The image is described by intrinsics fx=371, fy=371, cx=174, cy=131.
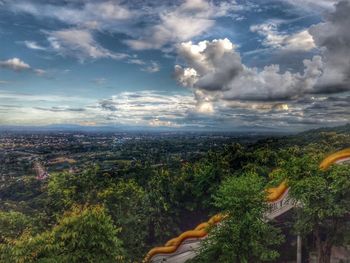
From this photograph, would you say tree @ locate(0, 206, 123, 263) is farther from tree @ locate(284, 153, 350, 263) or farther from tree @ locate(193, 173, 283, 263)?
tree @ locate(284, 153, 350, 263)

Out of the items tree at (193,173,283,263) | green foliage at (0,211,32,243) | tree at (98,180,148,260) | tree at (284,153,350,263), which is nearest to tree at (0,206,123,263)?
green foliage at (0,211,32,243)

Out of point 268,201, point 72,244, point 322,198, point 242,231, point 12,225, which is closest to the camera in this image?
point 72,244

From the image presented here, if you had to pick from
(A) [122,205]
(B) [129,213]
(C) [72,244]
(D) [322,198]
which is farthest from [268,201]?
(C) [72,244]

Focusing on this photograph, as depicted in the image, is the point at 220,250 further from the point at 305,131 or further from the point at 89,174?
the point at 305,131

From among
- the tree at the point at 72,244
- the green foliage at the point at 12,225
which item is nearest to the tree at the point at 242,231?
the tree at the point at 72,244

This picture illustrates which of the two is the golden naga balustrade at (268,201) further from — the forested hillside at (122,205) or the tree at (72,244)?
the tree at (72,244)

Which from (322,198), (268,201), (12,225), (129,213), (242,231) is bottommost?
(129,213)

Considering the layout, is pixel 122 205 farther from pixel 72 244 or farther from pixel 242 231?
pixel 242 231
